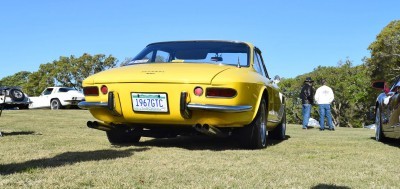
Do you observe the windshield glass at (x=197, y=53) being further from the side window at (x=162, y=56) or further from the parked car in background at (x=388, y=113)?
the parked car in background at (x=388, y=113)

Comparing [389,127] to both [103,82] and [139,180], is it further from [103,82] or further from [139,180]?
[139,180]

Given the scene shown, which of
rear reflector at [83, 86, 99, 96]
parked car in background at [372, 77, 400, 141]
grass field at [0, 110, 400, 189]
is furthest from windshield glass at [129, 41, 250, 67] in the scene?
parked car in background at [372, 77, 400, 141]

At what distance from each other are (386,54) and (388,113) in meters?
27.5

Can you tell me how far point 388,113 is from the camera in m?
7.07

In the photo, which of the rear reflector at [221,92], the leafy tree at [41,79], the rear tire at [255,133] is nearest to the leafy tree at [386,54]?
the rear tire at [255,133]

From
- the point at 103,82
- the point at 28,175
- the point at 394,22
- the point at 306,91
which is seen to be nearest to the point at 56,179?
the point at 28,175

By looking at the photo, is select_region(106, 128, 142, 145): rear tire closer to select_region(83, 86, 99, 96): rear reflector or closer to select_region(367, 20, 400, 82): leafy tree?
select_region(83, 86, 99, 96): rear reflector

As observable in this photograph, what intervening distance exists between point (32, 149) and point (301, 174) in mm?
3027

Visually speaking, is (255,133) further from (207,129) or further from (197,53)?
(197,53)

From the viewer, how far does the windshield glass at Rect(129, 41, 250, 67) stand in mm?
6078

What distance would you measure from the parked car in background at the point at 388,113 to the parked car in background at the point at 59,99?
886 inches

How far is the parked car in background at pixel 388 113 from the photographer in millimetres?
6473

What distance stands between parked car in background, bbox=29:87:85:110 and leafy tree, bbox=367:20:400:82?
808 inches

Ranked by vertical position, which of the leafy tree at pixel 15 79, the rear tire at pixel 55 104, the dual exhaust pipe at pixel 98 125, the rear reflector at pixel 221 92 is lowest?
the rear tire at pixel 55 104
